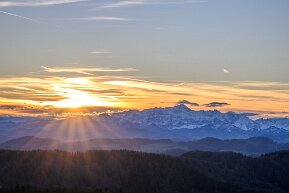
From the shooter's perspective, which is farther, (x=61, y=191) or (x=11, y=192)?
(x=61, y=191)

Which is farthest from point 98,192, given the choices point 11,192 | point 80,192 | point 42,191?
point 11,192

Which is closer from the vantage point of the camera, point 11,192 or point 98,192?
point 11,192

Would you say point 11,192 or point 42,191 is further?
point 42,191

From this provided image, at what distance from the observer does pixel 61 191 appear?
193m

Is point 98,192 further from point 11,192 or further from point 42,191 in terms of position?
point 11,192

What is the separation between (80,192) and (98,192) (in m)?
6.60

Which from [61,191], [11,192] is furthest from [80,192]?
[11,192]

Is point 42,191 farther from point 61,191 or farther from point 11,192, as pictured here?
point 11,192

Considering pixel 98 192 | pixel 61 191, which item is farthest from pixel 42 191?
pixel 98 192

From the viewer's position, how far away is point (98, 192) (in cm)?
19600

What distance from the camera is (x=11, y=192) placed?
165 metres

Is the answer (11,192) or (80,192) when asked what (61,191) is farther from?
(11,192)

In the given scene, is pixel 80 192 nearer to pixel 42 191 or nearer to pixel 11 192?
pixel 42 191

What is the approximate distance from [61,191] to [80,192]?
21.4 ft
